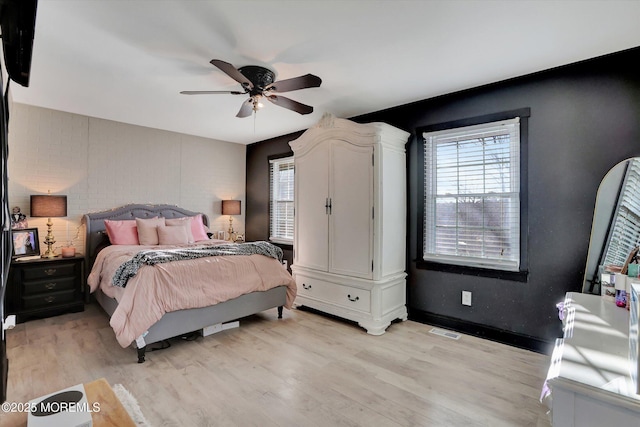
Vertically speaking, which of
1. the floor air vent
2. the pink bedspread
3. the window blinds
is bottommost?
the floor air vent

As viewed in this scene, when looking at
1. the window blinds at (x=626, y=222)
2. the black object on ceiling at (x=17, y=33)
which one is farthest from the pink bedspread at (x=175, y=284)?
the window blinds at (x=626, y=222)

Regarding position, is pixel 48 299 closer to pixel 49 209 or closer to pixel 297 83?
pixel 49 209

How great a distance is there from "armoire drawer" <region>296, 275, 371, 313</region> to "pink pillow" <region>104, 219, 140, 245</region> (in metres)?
2.27

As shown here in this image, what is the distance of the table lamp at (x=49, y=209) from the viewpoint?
367 cm

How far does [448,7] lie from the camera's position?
77.4 inches

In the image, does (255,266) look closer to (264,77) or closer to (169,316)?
(169,316)

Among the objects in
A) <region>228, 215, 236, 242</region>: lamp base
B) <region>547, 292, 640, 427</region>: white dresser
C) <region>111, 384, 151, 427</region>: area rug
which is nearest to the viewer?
<region>547, 292, 640, 427</region>: white dresser

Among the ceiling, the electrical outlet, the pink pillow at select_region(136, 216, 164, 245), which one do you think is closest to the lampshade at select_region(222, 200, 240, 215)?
Result: the pink pillow at select_region(136, 216, 164, 245)

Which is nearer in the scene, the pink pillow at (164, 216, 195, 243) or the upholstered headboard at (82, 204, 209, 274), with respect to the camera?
the upholstered headboard at (82, 204, 209, 274)

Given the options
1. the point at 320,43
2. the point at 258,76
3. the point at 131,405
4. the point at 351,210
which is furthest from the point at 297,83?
the point at 131,405

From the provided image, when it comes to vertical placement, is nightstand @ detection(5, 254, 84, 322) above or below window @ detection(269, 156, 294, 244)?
below

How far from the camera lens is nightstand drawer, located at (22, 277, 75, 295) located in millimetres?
3537

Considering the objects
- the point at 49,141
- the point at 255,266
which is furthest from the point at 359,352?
the point at 49,141

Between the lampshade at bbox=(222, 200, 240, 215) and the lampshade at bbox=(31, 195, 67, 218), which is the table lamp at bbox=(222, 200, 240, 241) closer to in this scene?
the lampshade at bbox=(222, 200, 240, 215)
